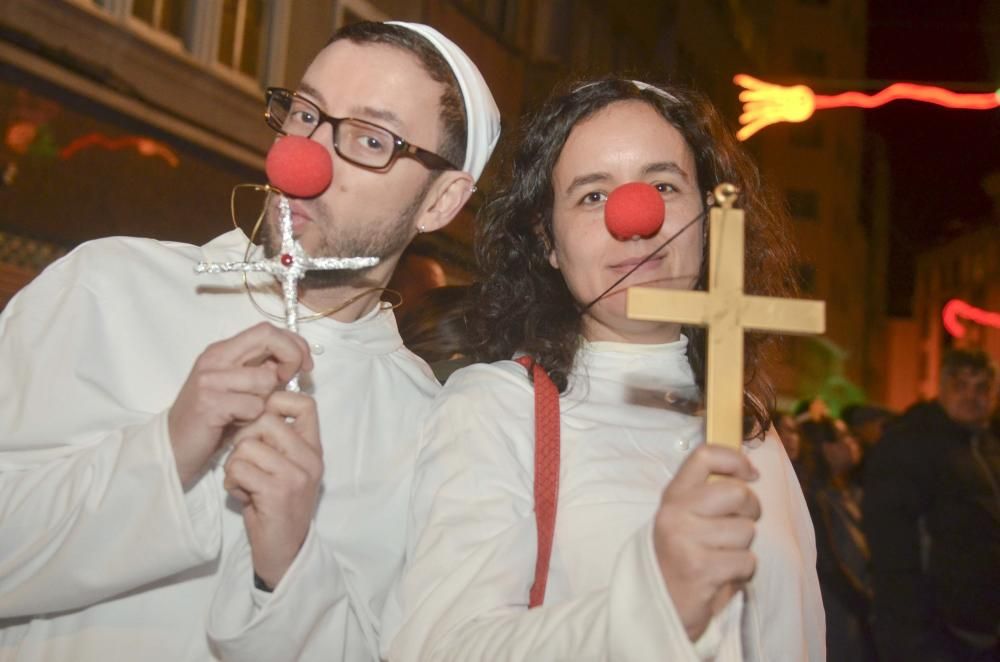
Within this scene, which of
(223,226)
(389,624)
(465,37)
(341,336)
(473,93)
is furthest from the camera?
(465,37)

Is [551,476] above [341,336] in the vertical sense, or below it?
below

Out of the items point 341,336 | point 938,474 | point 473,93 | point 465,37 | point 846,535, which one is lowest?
point 846,535

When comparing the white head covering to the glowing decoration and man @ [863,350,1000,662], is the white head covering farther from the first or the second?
the glowing decoration

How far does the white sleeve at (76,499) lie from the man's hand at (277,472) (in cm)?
15

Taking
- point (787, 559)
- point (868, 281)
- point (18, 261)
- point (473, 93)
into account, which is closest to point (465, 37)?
point (18, 261)

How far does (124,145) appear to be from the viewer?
741cm

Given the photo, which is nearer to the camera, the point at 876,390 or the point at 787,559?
the point at 787,559

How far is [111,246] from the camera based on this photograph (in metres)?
2.44

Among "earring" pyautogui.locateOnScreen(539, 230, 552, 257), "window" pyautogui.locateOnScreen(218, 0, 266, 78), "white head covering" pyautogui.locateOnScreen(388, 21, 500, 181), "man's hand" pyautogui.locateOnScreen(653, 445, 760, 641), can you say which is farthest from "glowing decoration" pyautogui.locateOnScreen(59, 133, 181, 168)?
"man's hand" pyautogui.locateOnScreen(653, 445, 760, 641)

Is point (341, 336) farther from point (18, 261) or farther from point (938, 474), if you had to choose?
point (18, 261)

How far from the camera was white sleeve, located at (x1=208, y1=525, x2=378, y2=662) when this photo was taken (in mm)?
2135

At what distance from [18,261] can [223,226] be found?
86.3 inches

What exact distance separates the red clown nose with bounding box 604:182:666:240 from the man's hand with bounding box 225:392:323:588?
2.19 feet

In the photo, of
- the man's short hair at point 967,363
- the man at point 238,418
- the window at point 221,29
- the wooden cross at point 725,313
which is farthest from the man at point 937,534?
the window at point 221,29
